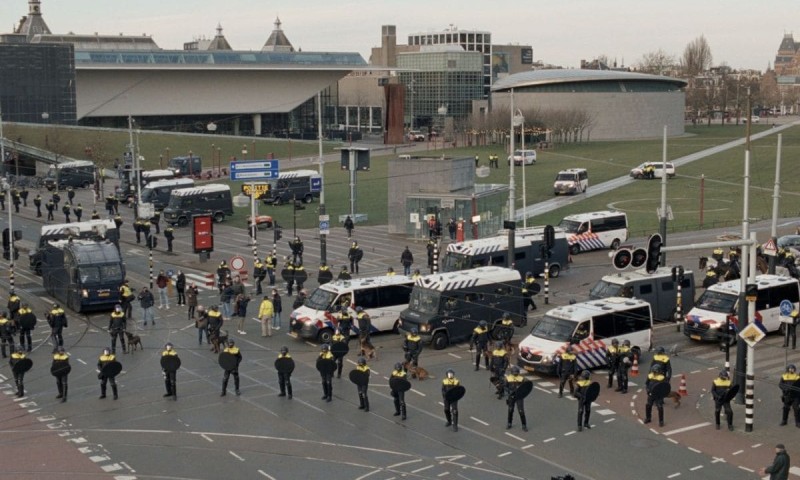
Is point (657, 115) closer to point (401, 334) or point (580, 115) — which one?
point (580, 115)

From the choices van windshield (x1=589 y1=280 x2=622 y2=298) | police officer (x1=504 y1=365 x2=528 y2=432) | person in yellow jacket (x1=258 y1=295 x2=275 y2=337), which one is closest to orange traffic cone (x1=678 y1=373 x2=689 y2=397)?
police officer (x1=504 y1=365 x2=528 y2=432)

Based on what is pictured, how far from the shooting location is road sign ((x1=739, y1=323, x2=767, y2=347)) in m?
24.0

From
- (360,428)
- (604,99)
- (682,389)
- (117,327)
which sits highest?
(604,99)

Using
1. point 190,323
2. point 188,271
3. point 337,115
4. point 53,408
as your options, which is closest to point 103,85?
point 337,115

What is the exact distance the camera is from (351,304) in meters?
33.2

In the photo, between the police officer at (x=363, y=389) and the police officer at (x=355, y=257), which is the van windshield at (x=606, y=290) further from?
the police officer at (x=355, y=257)

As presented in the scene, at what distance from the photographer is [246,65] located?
134 metres

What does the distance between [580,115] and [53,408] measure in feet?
341

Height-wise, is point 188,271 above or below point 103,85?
below

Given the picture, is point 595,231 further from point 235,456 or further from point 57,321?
point 235,456

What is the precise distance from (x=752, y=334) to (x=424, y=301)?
11.0 m

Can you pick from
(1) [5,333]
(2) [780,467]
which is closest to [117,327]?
(1) [5,333]

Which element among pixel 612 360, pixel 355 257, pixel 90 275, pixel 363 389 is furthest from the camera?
pixel 355 257

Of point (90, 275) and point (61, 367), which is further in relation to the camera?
point (90, 275)
